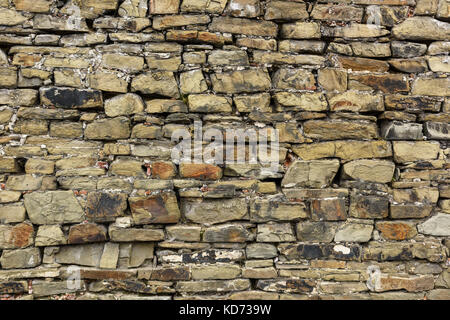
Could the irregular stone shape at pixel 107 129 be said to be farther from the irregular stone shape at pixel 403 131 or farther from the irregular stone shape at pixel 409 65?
the irregular stone shape at pixel 409 65

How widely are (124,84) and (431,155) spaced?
8.15 ft

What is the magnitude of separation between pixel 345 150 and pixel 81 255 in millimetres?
2216

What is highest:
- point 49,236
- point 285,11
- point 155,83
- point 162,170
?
point 285,11

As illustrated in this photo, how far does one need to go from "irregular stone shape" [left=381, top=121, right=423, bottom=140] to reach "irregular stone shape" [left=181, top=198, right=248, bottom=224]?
4.24 feet

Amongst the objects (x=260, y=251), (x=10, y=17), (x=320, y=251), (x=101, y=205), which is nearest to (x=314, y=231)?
(x=320, y=251)

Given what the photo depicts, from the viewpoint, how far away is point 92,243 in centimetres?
257

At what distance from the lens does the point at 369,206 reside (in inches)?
104

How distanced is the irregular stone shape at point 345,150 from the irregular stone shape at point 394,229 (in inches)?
21.3

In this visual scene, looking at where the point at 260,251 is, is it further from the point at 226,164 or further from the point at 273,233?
the point at 226,164

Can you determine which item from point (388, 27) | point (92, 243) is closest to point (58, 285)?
point (92, 243)

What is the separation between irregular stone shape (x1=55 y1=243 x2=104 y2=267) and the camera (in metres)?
2.56

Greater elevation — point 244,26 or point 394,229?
point 244,26

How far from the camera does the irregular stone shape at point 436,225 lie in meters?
2.66

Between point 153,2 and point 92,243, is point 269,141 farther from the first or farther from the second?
point 92,243
